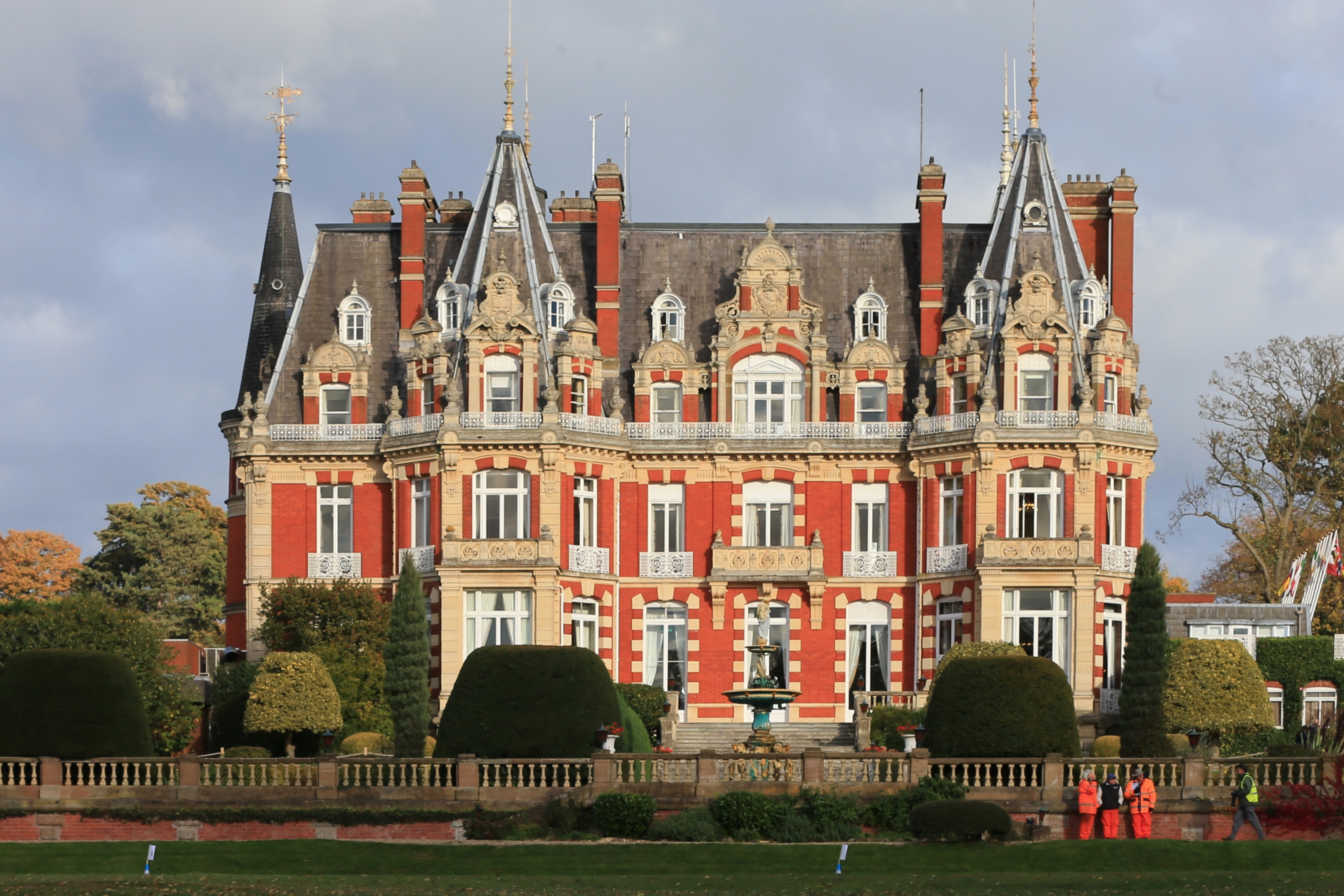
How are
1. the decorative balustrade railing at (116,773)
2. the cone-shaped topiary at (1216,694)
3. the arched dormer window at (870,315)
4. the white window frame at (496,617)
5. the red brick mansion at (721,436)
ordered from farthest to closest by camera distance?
the arched dormer window at (870,315), the red brick mansion at (721,436), the white window frame at (496,617), the cone-shaped topiary at (1216,694), the decorative balustrade railing at (116,773)

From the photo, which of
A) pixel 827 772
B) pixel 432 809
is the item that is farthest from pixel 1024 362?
pixel 432 809

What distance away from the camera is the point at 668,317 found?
223 ft

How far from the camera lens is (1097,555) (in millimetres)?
63781

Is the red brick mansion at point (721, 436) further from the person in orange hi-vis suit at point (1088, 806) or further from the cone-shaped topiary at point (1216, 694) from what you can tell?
the person in orange hi-vis suit at point (1088, 806)

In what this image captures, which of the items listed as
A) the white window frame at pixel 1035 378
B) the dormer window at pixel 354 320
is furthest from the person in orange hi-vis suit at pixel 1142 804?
the dormer window at pixel 354 320

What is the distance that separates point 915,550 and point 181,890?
3199 cm

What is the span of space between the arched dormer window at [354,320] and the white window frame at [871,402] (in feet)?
49.8

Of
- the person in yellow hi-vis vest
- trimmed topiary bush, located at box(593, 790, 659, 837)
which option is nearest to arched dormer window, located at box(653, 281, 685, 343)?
trimmed topiary bush, located at box(593, 790, 659, 837)

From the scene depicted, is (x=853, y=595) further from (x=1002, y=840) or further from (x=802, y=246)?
(x=1002, y=840)

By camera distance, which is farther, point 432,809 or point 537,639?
point 537,639

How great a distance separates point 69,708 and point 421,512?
1718cm

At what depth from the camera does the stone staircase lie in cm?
6112

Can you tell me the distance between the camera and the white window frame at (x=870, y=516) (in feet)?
218

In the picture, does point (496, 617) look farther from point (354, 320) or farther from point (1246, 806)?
point (1246, 806)
